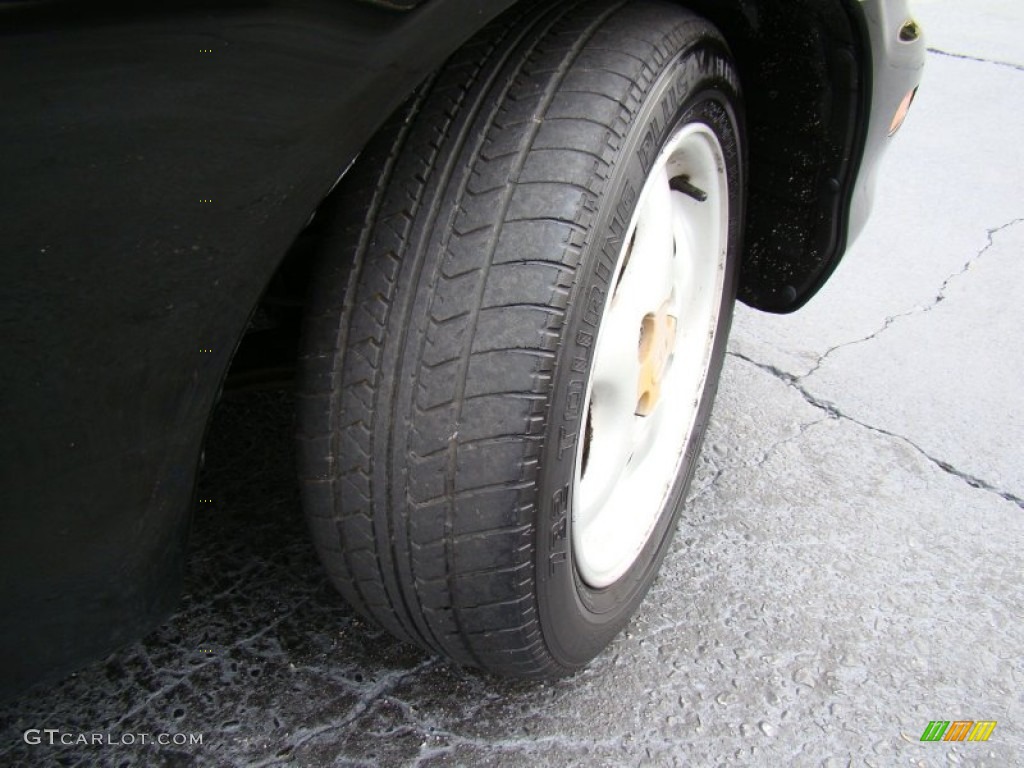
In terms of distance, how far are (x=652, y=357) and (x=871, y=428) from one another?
3.08 feet

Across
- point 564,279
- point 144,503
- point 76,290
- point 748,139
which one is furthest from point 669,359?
point 76,290

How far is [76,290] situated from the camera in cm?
82

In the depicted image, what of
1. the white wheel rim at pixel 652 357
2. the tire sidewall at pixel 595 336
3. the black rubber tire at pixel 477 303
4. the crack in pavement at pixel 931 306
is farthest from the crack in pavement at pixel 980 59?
the black rubber tire at pixel 477 303

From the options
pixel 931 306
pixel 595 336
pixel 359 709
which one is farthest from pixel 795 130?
pixel 931 306

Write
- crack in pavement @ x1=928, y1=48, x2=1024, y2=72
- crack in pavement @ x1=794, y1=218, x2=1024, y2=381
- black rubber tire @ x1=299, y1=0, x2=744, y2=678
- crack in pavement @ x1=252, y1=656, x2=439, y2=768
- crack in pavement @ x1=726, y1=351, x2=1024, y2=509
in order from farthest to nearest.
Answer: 1. crack in pavement @ x1=928, y1=48, x2=1024, y2=72
2. crack in pavement @ x1=794, y1=218, x2=1024, y2=381
3. crack in pavement @ x1=726, y1=351, x2=1024, y2=509
4. crack in pavement @ x1=252, y1=656, x2=439, y2=768
5. black rubber tire @ x1=299, y1=0, x2=744, y2=678

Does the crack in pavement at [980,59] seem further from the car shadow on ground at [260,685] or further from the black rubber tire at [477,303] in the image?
the car shadow on ground at [260,685]

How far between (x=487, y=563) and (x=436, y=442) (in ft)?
0.54

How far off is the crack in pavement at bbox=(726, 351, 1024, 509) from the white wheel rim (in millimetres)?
584

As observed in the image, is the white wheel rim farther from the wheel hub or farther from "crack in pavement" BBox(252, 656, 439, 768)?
"crack in pavement" BBox(252, 656, 439, 768)

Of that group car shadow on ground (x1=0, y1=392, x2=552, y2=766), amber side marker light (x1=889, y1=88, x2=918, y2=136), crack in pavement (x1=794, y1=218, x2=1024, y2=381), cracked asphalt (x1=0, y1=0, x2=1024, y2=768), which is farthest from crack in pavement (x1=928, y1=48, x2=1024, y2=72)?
car shadow on ground (x1=0, y1=392, x2=552, y2=766)

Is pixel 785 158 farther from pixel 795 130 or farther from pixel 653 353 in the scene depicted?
pixel 653 353

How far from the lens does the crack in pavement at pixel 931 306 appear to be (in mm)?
2586

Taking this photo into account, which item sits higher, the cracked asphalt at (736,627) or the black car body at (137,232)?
the black car body at (137,232)

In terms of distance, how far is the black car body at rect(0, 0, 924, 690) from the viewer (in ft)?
2.48
